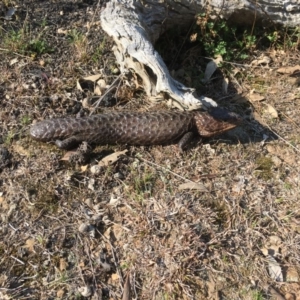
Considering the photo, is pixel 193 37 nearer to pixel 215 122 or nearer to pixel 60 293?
pixel 215 122

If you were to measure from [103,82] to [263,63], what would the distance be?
2.32m

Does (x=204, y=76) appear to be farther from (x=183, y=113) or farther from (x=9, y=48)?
(x=9, y=48)

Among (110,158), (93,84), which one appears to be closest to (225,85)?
(93,84)

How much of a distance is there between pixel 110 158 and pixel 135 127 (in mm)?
471

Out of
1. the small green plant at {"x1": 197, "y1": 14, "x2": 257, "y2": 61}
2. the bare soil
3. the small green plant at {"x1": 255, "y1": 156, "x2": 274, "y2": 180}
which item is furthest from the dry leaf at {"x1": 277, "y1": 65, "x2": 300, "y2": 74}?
the small green plant at {"x1": 255, "y1": 156, "x2": 274, "y2": 180}

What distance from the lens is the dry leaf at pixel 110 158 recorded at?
15.5ft

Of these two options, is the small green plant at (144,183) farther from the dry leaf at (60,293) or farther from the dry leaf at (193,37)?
the dry leaf at (193,37)

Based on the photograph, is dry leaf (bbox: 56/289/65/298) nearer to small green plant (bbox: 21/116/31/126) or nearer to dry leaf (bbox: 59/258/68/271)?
dry leaf (bbox: 59/258/68/271)

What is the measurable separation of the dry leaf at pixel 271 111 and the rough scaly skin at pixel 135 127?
2.03 feet

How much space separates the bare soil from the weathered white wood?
1.49ft

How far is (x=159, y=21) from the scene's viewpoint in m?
5.69

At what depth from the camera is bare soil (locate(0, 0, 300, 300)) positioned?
155 inches

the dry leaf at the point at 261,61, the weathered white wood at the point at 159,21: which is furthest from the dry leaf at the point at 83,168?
the dry leaf at the point at 261,61

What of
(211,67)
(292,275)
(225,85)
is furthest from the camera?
(211,67)
